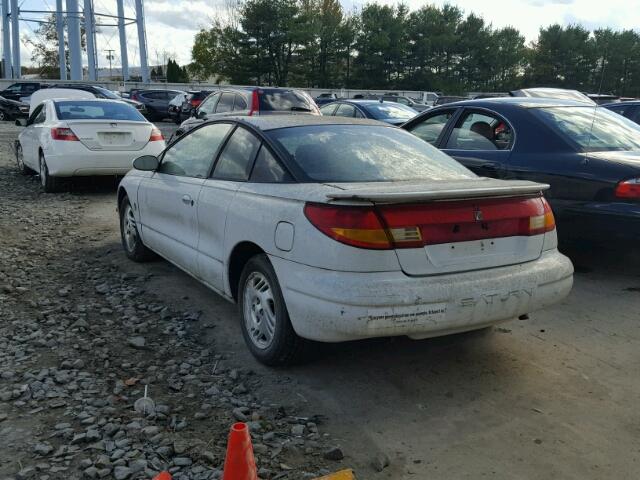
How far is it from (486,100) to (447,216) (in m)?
3.72

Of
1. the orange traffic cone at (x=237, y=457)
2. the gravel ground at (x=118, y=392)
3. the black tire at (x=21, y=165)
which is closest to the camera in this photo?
the orange traffic cone at (x=237, y=457)

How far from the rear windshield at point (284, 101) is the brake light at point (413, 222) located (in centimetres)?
953

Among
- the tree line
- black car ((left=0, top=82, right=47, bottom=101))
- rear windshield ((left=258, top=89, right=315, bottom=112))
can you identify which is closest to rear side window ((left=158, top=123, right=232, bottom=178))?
rear windshield ((left=258, top=89, right=315, bottom=112))

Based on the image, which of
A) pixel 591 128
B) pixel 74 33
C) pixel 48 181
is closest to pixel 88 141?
pixel 48 181

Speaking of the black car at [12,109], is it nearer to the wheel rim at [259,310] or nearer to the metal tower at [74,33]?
the metal tower at [74,33]

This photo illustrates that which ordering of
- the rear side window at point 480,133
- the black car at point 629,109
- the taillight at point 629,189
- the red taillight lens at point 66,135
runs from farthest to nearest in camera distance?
the black car at point 629,109, the red taillight lens at point 66,135, the rear side window at point 480,133, the taillight at point 629,189

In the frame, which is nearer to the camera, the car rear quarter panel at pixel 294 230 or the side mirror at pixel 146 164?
the car rear quarter panel at pixel 294 230

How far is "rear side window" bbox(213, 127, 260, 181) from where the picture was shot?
4.13 metres

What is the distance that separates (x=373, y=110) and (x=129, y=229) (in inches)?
326

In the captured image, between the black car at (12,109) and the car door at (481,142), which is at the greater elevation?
the black car at (12,109)

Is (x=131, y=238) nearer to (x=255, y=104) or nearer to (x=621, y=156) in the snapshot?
(x=621, y=156)

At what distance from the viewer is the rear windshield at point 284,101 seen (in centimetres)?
1252

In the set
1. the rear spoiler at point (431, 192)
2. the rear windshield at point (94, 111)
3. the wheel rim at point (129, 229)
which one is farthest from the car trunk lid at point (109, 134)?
the rear spoiler at point (431, 192)

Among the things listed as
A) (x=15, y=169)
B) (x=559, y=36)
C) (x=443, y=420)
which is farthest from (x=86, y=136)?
(x=559, y=36)
